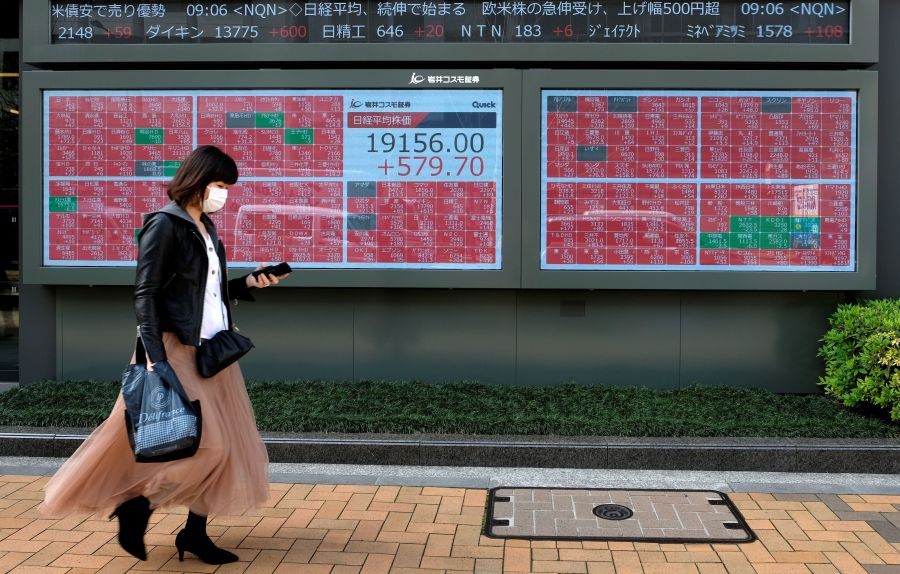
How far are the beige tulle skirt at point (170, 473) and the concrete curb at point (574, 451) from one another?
176cm

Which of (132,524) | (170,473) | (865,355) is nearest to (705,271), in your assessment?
(865,355)

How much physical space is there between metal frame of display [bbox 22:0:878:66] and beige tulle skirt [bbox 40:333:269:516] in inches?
153

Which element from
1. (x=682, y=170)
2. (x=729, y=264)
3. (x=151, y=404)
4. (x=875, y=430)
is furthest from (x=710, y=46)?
(x=151, y=404)

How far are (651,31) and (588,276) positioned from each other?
210 cm

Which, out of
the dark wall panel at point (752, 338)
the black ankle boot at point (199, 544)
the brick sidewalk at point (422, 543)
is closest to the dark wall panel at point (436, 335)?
the dark wall panel at point (752, 338)

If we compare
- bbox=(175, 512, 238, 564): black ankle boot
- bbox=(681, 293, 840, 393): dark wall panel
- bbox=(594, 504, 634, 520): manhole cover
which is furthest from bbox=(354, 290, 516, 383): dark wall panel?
bbox=(175, 512, 238, 564): black ankle boot

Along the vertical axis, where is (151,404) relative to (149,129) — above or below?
below

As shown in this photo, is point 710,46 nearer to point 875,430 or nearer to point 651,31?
point 651,31

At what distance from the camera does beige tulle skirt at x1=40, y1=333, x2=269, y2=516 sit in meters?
3.75

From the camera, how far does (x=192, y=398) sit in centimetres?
376

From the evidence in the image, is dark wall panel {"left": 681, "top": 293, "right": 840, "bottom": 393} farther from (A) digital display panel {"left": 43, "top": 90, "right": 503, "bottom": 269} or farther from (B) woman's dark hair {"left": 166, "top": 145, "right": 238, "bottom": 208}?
(B) woman's dark hair {"left": 166, "top": 145, "right": 238, "bottom": 208}

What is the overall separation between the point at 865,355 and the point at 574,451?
224 centimetres

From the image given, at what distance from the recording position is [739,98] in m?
6.95

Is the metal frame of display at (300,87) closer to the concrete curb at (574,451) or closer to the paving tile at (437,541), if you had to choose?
the concrete curb at (574,451)
